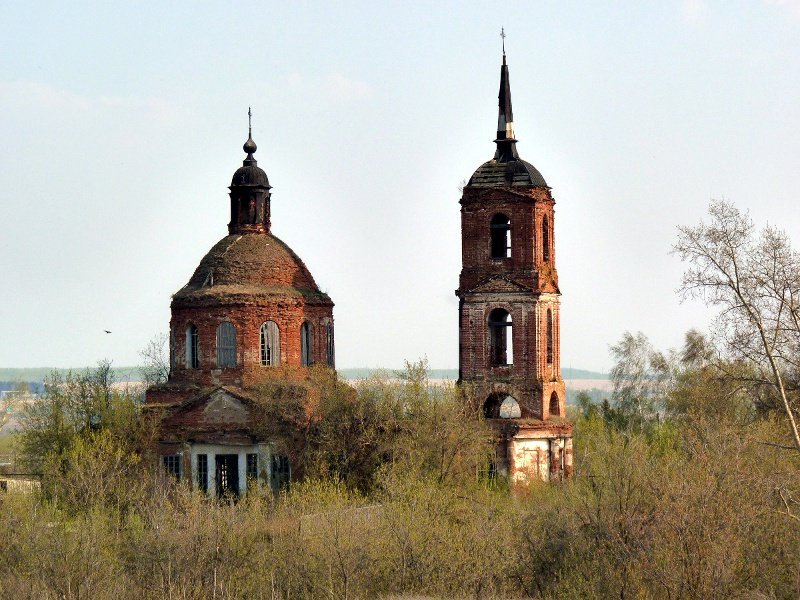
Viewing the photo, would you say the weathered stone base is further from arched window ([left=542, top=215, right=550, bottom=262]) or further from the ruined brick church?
arched window ([left=542, top=215, right=550, bottom=262])

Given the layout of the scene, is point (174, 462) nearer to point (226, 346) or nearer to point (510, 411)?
point (226, 346)

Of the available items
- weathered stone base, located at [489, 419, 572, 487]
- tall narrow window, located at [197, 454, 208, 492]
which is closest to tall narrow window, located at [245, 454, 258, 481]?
tall narrow window, located at [197, 454, 208, 492]

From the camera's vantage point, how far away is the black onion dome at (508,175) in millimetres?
39688

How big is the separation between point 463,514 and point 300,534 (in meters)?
3.75

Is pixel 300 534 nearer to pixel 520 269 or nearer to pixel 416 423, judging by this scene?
pixel 416 423

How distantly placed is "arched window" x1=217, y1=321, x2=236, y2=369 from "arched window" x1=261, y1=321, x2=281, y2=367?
2.40 feet

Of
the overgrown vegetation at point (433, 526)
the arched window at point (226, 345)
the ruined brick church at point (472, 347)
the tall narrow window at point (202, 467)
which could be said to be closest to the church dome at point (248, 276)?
the ruined brick church at point (472, 347)

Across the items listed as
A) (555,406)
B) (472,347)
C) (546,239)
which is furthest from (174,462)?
(546,239)

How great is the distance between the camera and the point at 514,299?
39.5 m

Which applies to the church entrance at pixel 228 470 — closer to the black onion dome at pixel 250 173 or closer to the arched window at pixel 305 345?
the arched window at pixel 305 345

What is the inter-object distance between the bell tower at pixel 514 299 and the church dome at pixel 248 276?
5.27 metres

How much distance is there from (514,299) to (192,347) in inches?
337

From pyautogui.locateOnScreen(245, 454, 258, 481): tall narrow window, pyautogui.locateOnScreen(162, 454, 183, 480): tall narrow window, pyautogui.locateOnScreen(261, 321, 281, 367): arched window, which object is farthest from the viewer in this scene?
pyautogui.locateOnScreen(261, 321, 281, 367): arched window

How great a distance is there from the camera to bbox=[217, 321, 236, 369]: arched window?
137 feet
